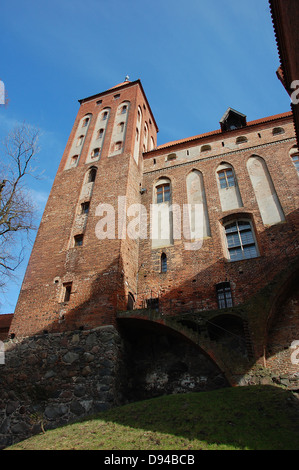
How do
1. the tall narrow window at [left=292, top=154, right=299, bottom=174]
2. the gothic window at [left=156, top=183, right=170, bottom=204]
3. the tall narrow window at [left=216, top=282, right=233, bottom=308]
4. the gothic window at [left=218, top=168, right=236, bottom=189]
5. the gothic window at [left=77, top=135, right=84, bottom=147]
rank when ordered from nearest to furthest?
1. the tall narrow window at [left=216, top=282, right=233, bottom=308]
2. the tall narrow window at [left=292, top=154, right=299, bottom=174]
3. the gothic window at [left=218, top=168, right=236, bottom=189]
4. the gothic window at [left=156, top=183, right=170, bottom=204]
5. the gothic window at [left=77, top=135, right=84, bottom=147]

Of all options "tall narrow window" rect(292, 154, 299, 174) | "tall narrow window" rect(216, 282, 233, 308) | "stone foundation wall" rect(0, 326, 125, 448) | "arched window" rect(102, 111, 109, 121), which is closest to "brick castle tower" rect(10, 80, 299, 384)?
"tall narrow window" rect(216, 282, 233, 308)

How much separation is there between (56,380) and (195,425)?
17.2 feet

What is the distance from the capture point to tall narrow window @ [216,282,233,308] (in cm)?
1215

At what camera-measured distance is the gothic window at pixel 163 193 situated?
1692 cm

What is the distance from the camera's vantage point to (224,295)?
12.4 metres

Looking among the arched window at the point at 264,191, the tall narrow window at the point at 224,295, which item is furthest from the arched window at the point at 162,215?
the arched window at the point at 264,191

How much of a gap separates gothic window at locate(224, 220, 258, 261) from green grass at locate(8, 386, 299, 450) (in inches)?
228

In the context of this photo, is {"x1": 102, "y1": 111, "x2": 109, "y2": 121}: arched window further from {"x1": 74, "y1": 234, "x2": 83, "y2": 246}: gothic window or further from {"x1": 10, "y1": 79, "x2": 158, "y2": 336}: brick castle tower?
{"x1": 74, "y1": 234, "x2": 83, "y2": 246}: gothic window

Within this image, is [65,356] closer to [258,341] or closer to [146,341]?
[146,341]

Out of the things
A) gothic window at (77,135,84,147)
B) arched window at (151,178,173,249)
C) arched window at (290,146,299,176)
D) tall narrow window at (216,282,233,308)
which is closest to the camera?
tall narrow window at (216,282,233,308)

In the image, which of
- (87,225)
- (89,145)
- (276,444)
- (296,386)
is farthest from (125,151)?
(276,444)

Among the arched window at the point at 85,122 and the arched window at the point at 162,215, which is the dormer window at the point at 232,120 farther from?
the arched window at the point at 85,122

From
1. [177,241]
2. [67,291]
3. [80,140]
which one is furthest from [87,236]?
[80,140]

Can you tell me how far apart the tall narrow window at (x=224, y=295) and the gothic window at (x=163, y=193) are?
5.87 m
